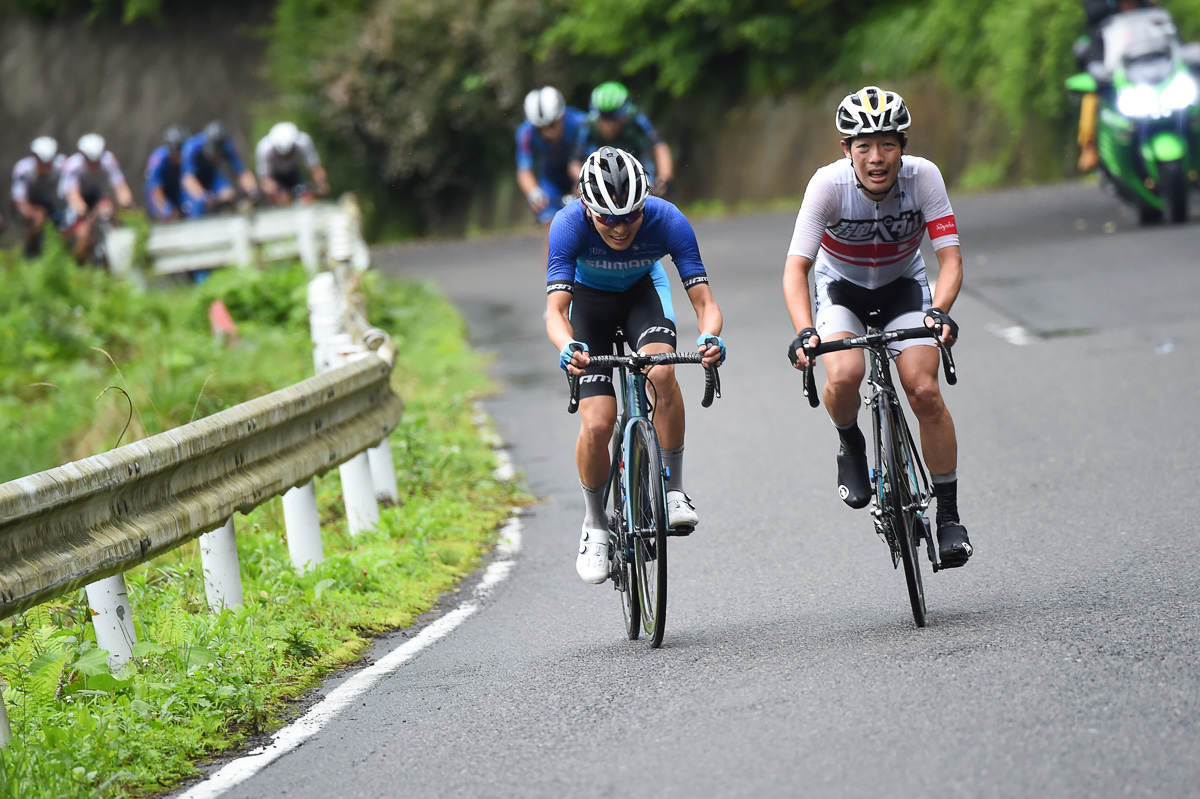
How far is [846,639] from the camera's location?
616 centimetres

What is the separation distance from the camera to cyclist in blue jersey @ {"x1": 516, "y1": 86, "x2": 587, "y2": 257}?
43.9ft

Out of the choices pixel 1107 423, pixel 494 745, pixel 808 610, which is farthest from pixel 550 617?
pixel 1107 423

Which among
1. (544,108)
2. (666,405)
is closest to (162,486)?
(666,405)

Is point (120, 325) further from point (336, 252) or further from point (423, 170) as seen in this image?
point (423, 170)

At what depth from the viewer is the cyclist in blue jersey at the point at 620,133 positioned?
510 inches

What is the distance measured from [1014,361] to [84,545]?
8.59 metres

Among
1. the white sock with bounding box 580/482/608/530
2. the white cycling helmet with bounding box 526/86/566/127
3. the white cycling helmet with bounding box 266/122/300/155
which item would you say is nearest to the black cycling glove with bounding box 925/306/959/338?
the white sock with bounding box 580/482/608/530

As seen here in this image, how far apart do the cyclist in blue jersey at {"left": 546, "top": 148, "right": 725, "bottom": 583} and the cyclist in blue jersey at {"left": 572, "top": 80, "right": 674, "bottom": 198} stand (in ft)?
19.2

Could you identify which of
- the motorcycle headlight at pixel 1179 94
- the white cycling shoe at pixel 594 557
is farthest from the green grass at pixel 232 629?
the motorcycle headlight at pixel 1179 94

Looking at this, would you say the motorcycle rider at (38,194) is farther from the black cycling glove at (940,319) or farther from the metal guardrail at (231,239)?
the black cycling glove at (940,319)

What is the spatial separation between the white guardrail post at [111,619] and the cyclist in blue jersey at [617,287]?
6.25 feet

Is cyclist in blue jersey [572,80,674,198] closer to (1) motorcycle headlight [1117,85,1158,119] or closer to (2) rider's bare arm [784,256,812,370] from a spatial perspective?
(2) rider's bare arm [784,256,812,370]

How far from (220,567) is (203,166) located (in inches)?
712

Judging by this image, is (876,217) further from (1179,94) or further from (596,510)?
(1179,94)
